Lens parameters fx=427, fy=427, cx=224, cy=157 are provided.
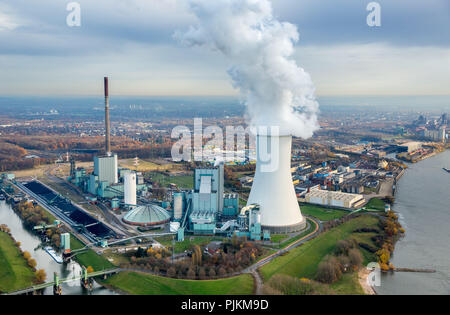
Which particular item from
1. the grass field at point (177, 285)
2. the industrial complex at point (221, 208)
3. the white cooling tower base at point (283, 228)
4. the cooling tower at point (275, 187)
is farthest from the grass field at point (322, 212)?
the grass field at point (177, 285)

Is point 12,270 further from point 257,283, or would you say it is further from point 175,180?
point 175,180

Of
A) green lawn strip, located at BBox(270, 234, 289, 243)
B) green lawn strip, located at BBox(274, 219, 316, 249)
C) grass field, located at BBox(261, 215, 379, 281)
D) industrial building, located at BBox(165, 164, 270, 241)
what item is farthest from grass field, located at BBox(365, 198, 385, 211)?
industrial building, located at BBox(165, 164, 270, 241)

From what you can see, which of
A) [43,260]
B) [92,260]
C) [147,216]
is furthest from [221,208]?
[43,260]

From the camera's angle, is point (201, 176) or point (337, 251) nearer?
point (337, 251)

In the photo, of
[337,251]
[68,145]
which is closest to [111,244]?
[337,251]

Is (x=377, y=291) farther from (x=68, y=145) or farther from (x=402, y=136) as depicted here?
(x=402, y=136)

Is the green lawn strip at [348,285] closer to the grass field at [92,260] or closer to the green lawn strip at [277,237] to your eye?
the green lawn strip at [277,237]

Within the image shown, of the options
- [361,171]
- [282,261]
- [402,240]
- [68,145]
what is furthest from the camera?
[68,145]
